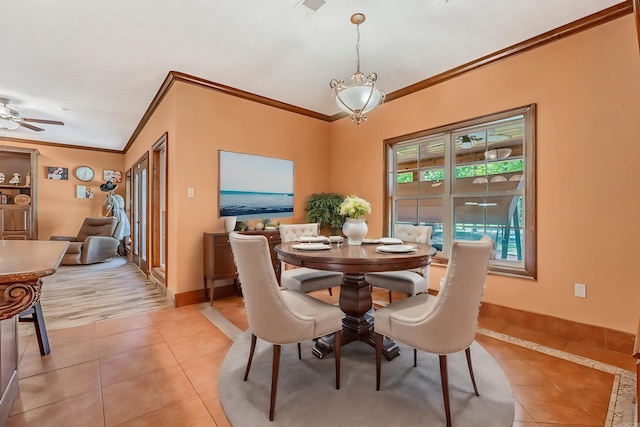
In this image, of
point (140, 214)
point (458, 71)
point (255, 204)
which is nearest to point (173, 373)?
point (255, 204)

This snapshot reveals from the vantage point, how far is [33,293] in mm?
1088

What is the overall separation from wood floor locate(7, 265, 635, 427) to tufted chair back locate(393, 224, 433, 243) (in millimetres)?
981

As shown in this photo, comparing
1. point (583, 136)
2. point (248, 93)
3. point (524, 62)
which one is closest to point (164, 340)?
point (248, 93)

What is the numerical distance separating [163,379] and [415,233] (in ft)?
8.18

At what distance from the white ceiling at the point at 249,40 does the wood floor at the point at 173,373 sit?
105 inches

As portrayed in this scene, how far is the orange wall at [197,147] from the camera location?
3336 millimetres

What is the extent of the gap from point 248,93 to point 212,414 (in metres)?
3.52

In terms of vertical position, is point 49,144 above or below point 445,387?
above

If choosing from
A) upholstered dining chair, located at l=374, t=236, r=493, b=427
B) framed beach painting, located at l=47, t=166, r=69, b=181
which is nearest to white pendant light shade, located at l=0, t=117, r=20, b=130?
framed beach painting, located at l=47, t=166, r=69, b=181

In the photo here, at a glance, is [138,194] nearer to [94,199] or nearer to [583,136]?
[94,199]

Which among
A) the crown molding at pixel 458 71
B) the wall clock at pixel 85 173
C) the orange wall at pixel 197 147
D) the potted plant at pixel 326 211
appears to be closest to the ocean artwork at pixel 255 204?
the orange wall at pixel 197 147

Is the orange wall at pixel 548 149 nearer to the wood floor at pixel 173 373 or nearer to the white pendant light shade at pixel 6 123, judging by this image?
the wood floor at pixel 173 373

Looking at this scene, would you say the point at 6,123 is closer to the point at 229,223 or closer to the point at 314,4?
the point at 229,223

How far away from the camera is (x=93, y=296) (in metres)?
3.70
